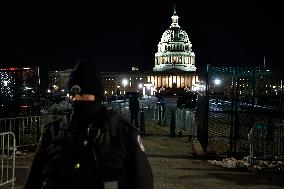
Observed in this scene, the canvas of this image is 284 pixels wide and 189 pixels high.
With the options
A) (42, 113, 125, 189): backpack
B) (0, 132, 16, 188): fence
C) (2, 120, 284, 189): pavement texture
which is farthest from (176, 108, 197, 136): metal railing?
(42, 113, 125, 189): backpack

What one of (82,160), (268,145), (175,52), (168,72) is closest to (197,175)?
(268,145)

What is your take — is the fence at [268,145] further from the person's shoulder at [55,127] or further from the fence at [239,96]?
the person's shoulder at [55,127]

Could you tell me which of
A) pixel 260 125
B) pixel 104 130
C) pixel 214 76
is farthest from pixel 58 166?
pixel 214 76

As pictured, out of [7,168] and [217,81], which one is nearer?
[7,168]

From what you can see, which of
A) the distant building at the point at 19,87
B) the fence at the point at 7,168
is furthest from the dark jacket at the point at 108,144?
the distant building at the point at 19,87

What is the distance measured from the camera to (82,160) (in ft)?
10.4

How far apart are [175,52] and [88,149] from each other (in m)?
132

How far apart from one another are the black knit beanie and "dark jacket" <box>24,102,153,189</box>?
106mm

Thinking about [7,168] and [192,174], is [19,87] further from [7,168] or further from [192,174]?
[192,174]

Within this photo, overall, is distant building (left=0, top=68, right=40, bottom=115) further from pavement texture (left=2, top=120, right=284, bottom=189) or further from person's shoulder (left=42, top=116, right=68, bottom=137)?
person's shoulder (left=42, top=116, right=68, bottom=137)

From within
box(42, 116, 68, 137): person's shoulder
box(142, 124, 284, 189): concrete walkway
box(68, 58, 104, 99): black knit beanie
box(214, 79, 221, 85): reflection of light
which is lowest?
box(142, 124, 284, 189): concrete walkway

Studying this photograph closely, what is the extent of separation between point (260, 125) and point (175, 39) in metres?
126

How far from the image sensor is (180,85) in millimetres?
130875

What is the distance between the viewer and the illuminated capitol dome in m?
135
